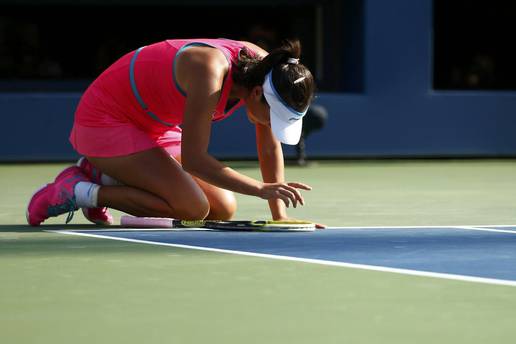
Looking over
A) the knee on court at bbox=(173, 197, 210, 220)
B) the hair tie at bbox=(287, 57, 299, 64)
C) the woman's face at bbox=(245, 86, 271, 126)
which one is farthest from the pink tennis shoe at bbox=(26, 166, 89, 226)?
the hair tie at bbox=(287, 57, 299, 64)


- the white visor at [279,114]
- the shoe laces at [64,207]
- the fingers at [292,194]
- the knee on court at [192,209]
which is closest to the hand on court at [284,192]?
the fingers at [292,194]

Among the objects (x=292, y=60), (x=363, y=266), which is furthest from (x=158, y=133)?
(x=363, y=266)

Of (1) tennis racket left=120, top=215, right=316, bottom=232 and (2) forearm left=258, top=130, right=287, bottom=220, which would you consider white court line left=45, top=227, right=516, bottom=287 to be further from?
(2) forearm left=258, top=130, right=287, bottom=220

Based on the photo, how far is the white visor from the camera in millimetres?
5082

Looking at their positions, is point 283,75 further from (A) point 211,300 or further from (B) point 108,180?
(A) point 211,300

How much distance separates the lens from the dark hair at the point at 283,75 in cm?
507

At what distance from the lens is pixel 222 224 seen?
574 centimetres

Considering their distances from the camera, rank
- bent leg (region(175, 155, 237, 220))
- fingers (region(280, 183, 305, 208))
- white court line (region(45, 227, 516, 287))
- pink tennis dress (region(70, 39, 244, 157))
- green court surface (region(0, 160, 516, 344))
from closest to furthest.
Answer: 1. green court surface (region(0, 160, 516, 344))
2. white court line (region(45, 227, 516, 287))
3. fingers (region(280, 183, 305, 208))
4. pink tennis dress (region(70, 39, 244, 157))
5. bent leg (region(175, 155, 237, 220))

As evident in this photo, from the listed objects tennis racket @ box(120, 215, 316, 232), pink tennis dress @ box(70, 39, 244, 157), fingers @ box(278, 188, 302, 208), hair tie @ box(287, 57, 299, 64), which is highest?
hair tie @ box(287, 57, 299, 64)

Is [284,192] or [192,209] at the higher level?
[284,192]

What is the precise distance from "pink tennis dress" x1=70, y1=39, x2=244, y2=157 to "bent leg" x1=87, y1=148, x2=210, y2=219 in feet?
0.20

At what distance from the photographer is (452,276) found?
420cm

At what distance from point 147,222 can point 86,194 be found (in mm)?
326

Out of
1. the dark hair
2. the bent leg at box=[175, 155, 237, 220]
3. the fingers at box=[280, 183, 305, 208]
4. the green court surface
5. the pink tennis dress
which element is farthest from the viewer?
the bent leg at box=[175, 155, 237, 220]
